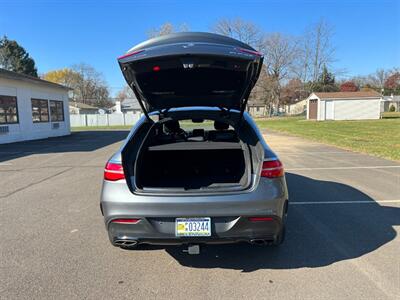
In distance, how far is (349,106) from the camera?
130 ft

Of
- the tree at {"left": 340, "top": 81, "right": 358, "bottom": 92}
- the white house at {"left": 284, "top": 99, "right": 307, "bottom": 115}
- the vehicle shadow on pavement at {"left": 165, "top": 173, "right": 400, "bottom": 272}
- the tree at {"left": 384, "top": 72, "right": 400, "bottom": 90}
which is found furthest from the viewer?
the tree at {"left": 384, "top": 72, "right": 400, "bottom": 90}

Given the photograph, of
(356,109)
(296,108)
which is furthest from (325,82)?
(356,109)

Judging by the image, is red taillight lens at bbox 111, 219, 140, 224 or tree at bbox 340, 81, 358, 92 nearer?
red taillight lens at bbox 111, 219, 140, 224

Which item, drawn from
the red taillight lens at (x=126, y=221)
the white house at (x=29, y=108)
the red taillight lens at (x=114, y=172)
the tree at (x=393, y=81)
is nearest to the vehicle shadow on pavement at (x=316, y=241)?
the red taillight lens at (x=126, y=221)

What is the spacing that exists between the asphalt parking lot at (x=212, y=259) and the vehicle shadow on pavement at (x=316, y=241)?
11 mm

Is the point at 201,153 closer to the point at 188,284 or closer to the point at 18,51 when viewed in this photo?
the point at 188,284

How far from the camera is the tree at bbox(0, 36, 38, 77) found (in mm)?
54531

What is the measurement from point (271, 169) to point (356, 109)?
41.1 m

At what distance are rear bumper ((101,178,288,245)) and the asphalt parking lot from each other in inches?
16.8

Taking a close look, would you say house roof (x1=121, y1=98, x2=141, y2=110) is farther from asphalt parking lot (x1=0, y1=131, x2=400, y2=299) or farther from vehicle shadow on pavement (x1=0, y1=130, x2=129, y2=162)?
asphalt parking lot (x1=0, y1=131, x2=400, y2=299)

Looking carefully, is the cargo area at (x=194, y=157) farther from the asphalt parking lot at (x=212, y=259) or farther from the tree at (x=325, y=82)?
the tree at (x=325, y=82)

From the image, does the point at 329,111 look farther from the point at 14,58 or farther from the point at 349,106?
the point at 14,58

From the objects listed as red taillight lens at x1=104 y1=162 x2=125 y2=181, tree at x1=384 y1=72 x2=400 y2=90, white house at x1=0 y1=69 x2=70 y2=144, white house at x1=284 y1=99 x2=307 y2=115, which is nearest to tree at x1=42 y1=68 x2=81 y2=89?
white house at x1=284 y1=99 x2=307 y2=115

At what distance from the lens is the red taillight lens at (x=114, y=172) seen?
3.09 meters
